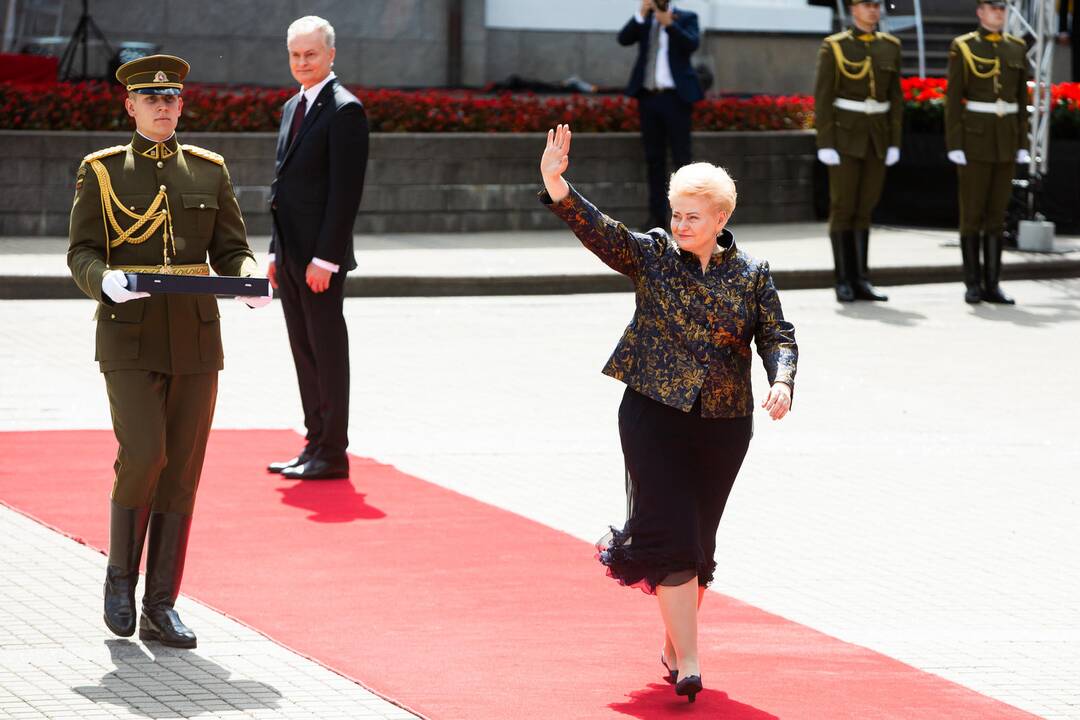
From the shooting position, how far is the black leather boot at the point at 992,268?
615 inches

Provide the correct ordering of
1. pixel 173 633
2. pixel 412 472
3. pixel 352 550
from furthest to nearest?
1. pixel 412 472
2. pixel 352 550
3. pixel 173 633

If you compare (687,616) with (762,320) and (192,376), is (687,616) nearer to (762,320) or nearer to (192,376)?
(762,320)

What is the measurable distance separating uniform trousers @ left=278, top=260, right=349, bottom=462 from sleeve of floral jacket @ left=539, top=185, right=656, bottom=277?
10.5 ft

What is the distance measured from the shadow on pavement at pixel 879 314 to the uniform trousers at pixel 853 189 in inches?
23.9

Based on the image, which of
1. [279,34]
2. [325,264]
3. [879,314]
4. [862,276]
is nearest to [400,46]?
[279,34]

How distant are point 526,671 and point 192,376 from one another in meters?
1.39

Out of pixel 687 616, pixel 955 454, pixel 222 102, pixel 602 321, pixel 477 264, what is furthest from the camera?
pixel 222 102

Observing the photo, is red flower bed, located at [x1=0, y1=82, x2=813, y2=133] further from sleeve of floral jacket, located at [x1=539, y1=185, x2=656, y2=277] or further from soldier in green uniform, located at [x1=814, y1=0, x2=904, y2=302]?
sleeve of floral jacket, located at [x1=539, y1=185, x2=656, y2=277]

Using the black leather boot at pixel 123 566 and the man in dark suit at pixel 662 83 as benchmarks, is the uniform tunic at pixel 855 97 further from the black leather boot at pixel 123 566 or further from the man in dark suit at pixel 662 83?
the black leather boot at pixel 123 566

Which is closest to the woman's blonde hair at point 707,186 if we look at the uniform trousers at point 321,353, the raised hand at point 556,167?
the raised hand at point 556,167

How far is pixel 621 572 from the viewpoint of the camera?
5.71 meters

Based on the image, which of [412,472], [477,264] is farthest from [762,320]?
[477,264]

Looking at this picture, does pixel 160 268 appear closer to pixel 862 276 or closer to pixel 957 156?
pixel 957 156

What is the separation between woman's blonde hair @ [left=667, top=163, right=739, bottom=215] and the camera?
5.58m
